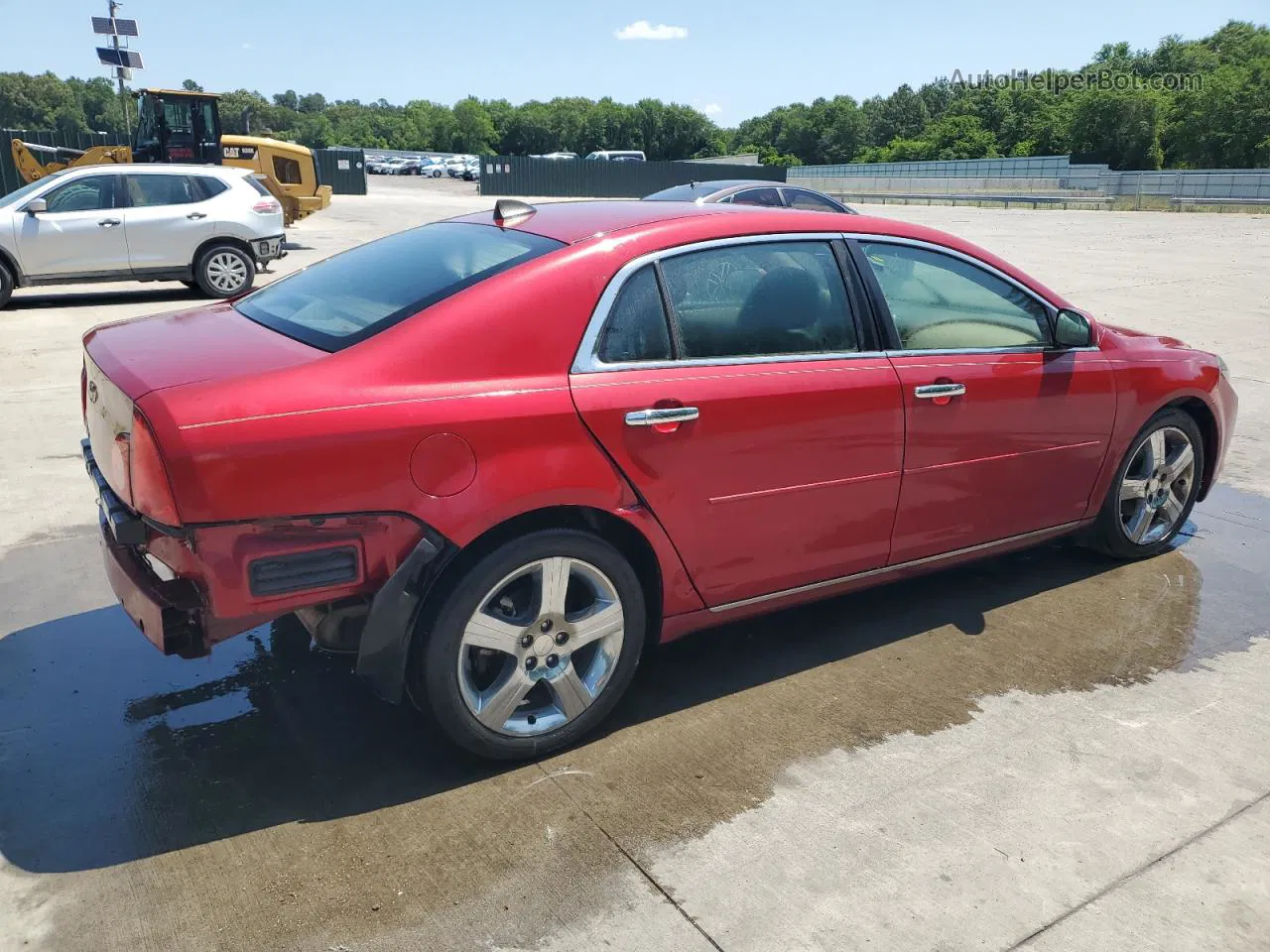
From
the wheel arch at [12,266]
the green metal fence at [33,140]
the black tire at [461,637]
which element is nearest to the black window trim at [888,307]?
the black tire at [461,637]

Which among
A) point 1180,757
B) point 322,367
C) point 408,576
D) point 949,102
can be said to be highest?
point 949,102

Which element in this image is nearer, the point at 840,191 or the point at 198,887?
the point at 198,887

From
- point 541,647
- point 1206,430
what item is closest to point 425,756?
point 541,647

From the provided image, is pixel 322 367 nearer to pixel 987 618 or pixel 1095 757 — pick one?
pixel 1095 757

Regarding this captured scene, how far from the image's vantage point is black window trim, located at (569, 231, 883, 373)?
305cm

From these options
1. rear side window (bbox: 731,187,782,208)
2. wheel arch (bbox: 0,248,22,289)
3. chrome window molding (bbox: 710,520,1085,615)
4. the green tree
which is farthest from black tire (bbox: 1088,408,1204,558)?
the green tree

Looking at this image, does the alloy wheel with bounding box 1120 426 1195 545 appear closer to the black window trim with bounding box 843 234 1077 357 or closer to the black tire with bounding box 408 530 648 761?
the black window trim with bounding box 843 234 1077 357

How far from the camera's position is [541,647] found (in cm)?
302

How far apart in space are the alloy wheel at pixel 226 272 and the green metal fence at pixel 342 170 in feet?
109

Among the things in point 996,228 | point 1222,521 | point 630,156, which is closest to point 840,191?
point 630,156

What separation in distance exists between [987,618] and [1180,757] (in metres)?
1.09

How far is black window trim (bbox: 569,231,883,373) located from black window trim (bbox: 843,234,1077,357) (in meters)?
0.05

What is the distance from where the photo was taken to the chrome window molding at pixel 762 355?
10.0 ft

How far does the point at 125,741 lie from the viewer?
3.18 meters
